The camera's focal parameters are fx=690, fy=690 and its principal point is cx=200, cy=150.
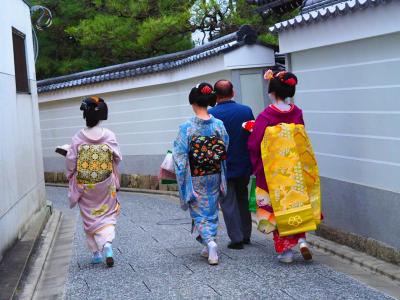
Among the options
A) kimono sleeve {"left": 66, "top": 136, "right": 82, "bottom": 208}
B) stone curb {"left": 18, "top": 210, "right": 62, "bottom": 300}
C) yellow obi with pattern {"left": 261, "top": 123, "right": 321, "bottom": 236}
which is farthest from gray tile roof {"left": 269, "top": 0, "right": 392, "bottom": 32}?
stone curb {"left": 18, "top": 210, "right": 62, "bottom": 300}

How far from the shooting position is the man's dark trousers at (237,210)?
→ 26.4ft

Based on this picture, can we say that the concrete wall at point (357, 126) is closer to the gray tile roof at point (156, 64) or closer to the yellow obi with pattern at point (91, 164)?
the gray tile roof at point (156, 64)

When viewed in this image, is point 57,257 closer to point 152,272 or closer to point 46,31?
point 152,272

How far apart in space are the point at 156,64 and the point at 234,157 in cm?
810

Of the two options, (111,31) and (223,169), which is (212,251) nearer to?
(223,169)

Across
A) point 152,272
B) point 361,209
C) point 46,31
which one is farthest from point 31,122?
point 46,31

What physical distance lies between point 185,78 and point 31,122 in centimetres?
399

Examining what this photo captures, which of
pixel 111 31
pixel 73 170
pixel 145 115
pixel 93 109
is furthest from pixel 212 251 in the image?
pixel 111 31

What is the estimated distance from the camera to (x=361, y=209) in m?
7.59

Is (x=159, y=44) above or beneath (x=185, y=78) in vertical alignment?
above

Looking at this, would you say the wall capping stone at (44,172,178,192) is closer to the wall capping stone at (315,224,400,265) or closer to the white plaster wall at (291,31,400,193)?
the white plaster wall at (291,31,400,193)

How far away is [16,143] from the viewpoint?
9344 mm

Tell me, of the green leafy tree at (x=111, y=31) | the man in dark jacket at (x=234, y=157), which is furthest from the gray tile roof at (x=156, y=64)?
the man in dark jacket at (x=234, y=157)

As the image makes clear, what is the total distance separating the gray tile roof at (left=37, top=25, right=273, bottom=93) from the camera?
11164mm
